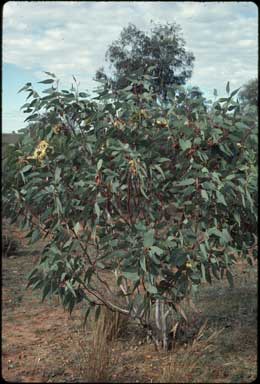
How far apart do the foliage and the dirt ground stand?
1.43ft

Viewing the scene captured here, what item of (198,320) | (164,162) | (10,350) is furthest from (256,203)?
(10,350)

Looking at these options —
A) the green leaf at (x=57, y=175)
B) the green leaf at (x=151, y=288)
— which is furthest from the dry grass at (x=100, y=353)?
the green leaf at (x=57, y=175)

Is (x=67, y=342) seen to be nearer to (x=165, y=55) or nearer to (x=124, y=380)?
(x=124, y=380)

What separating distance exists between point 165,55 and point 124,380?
7416 millimetres

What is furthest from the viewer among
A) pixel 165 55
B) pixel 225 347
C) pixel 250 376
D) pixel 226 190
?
pixel 165 55

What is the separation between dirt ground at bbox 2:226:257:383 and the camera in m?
3.16

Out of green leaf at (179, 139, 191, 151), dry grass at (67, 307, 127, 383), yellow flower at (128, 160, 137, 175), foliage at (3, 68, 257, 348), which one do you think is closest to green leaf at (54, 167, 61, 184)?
foliage at (3, 68, 257, 348)

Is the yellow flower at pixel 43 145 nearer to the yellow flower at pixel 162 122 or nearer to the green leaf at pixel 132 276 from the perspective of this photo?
the yellow flower at pixel 162 122

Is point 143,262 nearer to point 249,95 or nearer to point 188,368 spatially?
point 188,368

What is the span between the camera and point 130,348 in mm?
3602

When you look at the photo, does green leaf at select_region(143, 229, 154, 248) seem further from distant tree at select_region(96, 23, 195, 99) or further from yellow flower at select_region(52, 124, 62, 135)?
distant tree at select_region(96, 23, 195, 99)

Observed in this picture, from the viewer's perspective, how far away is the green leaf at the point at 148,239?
2.64m

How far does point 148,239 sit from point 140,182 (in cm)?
40

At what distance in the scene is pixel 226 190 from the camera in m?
2.71
